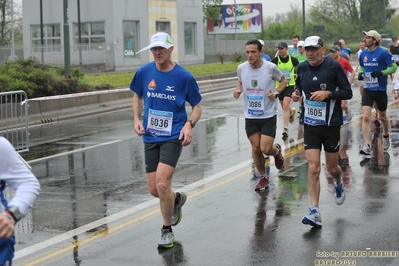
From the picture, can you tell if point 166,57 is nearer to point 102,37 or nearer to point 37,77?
point 37,77

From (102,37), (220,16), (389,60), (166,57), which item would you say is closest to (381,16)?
(220,16)

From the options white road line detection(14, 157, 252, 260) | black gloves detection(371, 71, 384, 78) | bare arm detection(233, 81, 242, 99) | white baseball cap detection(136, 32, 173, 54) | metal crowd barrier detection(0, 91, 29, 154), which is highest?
white baseball cap detection(136, 32, 173, 54)

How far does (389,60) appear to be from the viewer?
1374 centimetres

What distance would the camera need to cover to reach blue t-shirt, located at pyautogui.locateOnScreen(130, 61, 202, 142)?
25.9 ft

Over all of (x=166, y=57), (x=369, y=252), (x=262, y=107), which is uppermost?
(x=166, y=57)

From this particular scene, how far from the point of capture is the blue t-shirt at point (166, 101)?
25.9ft

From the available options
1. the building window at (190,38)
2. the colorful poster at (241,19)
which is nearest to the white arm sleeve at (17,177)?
the building window at (190,38)

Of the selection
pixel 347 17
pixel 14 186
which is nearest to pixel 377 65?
pixel 14 186

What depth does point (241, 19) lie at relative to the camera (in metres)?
75.7

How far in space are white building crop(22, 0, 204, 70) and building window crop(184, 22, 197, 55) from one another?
12.3 feet

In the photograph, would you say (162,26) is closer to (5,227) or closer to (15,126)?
(15,126)

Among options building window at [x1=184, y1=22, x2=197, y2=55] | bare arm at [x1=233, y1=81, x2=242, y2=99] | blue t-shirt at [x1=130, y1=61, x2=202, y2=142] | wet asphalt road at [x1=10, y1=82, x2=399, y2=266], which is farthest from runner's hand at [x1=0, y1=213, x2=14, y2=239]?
building window at [x1=184, y1=22, x2=197, y2=55]

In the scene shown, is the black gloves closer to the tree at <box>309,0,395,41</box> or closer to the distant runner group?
the distant runner group

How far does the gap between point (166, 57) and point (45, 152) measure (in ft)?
24.5
